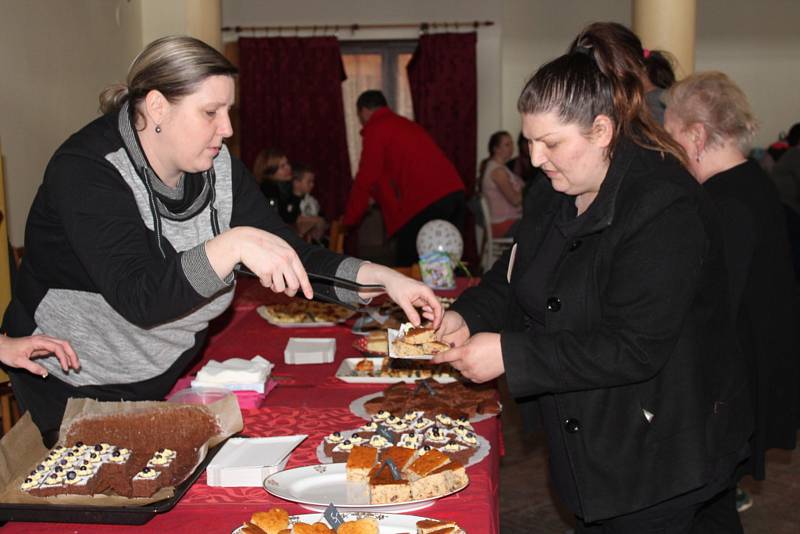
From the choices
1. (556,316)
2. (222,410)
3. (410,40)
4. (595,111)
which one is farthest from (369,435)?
(410,40)

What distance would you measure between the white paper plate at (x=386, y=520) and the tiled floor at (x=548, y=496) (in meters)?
2.10

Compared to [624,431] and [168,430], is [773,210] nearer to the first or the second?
[624,431]

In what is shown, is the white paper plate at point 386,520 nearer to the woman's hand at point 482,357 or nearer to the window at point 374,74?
the woman's hand at point 482,357

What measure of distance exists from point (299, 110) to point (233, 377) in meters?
7.41

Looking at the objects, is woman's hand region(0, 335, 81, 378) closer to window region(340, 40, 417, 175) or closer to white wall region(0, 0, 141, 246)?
white wall region(0, 0, 141, 246)

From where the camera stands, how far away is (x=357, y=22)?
9273 mm

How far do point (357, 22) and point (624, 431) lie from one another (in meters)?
8.05

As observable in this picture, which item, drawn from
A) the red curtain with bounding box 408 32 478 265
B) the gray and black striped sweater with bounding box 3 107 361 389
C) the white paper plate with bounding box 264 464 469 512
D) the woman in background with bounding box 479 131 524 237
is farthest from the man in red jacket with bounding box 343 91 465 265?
the white paper plate with bounding box 264 464 469 512

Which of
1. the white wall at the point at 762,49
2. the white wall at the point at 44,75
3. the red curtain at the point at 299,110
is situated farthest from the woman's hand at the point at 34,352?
the white wall at the point at 762,49

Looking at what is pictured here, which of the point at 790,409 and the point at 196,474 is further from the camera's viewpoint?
the point at 790,409

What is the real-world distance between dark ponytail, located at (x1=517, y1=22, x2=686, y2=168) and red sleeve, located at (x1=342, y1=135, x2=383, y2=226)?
13.2ft

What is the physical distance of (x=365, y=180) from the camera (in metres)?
6.08

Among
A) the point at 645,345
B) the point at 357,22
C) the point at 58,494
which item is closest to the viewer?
the point at 58,494

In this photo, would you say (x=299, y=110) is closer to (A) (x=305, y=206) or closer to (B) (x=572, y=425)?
(A) (x=305, y=206)
